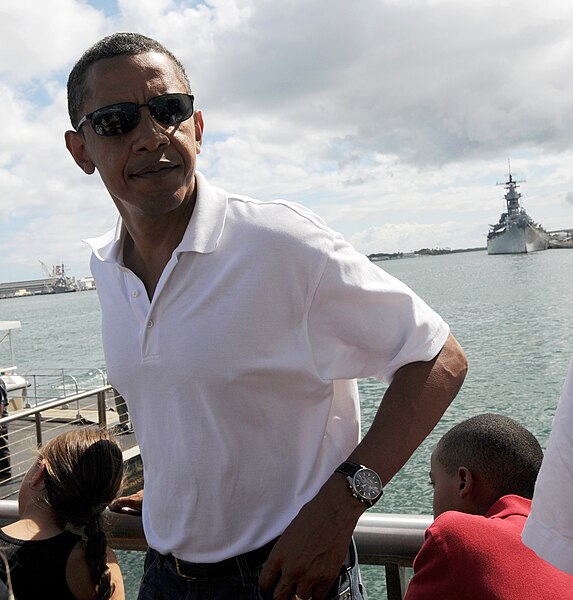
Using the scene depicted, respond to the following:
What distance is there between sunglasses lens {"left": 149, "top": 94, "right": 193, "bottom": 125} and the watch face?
92 cm

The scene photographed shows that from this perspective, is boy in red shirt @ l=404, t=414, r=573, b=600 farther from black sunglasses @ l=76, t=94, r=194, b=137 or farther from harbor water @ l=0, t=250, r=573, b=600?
harbor water @ l=0, t=250, r=573, b=600

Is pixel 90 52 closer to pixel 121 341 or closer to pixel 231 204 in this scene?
pixel 231 204

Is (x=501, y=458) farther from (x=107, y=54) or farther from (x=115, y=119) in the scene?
(x=107, y=54)

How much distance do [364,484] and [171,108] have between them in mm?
973

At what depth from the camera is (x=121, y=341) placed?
5.22 ft

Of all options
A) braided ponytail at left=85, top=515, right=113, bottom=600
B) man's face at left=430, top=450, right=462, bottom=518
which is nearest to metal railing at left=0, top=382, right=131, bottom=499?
braided ponytail at left=85, top=515, right=113, bottom=600

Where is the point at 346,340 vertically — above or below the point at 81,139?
below

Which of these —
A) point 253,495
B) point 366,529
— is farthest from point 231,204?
point 366,529

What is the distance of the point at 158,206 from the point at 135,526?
89 centimetres

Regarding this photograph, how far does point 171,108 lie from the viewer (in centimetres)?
163

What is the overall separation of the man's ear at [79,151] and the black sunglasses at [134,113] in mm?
182

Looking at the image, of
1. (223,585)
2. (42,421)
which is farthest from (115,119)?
(42,421)

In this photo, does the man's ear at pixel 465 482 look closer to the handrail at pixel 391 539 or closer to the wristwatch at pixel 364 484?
the handrail at pixel 391 539

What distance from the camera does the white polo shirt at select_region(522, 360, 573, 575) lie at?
2.81 feet
